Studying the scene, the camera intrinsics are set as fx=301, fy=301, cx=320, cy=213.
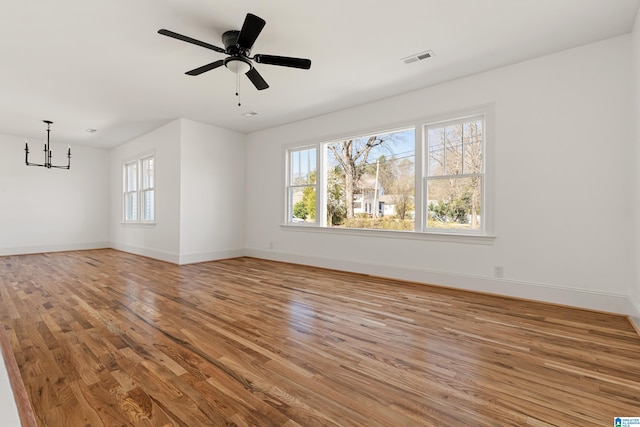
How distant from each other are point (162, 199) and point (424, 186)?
5.24 meters

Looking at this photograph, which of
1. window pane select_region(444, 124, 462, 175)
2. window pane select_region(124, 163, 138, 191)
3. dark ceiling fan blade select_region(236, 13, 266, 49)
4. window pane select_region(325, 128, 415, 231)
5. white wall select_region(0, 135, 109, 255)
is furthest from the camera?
window pane select_region(124, 163, 138, 191)

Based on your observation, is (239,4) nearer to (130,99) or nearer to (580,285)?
(130,99)

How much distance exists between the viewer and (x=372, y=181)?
202 inches

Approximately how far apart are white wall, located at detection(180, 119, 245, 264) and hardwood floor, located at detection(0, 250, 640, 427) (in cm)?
231

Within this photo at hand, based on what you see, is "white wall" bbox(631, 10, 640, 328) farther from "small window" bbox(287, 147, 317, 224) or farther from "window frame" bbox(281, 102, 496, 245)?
"small window" bbox(287, 147, 317, 224)

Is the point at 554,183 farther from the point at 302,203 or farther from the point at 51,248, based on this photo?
the point at 51,248

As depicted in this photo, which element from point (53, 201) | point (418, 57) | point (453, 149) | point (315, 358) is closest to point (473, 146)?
point (453, 149)

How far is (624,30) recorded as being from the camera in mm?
2992

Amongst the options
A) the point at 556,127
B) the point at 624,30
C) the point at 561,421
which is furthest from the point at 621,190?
the point at 561,421

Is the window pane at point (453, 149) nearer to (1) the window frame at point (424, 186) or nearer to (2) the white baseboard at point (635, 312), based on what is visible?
(1) the window frame at point (424, 186)

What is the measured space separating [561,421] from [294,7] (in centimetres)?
337

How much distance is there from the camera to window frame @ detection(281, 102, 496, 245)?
3.83 meters

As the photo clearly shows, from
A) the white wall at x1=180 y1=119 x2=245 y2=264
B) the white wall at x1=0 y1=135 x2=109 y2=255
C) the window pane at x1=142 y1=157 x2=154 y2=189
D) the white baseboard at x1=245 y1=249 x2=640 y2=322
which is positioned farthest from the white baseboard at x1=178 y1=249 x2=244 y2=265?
the white wall at x1=0 y1=135 x2=109 y2=255

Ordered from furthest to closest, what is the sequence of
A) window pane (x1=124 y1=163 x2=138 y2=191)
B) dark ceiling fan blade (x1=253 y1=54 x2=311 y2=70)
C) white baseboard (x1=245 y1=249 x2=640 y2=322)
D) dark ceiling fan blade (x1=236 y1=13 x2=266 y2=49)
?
window pane (x1=124 y1=163 x2=138 y2=191)
white baseboard (x1=245 y1=249 x2=640 y2=322)
dark ceiling fan blade (x1=253 y1=54 x2=311 y2=70)
dark ceiling fan blade (x1=236 y1=13 x2=266 y2=49)
